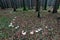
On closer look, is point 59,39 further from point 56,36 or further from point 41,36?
point 41,36

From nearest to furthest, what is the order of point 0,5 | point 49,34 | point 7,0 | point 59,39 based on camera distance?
point 59,39
point 49,34
point 0,5
point 7,0

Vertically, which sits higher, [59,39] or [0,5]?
[59,39]

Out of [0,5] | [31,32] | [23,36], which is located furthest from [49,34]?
[0,5]

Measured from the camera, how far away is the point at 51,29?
629cm

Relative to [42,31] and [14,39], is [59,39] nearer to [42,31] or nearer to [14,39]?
[42,31]

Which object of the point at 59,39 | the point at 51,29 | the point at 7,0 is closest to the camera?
the point at 59,39

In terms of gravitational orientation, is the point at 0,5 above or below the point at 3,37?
below

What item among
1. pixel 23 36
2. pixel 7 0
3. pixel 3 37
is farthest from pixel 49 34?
pixel 7 0

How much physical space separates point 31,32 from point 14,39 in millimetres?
1046

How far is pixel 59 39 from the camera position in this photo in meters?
5.27

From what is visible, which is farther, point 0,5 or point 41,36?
point 0,5

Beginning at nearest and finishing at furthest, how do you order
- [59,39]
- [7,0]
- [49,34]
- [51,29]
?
[59,39], [49,34], [51,29], [7,0]

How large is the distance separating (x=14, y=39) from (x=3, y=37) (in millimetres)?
714

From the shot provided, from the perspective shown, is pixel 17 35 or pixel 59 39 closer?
pixel 59 39
